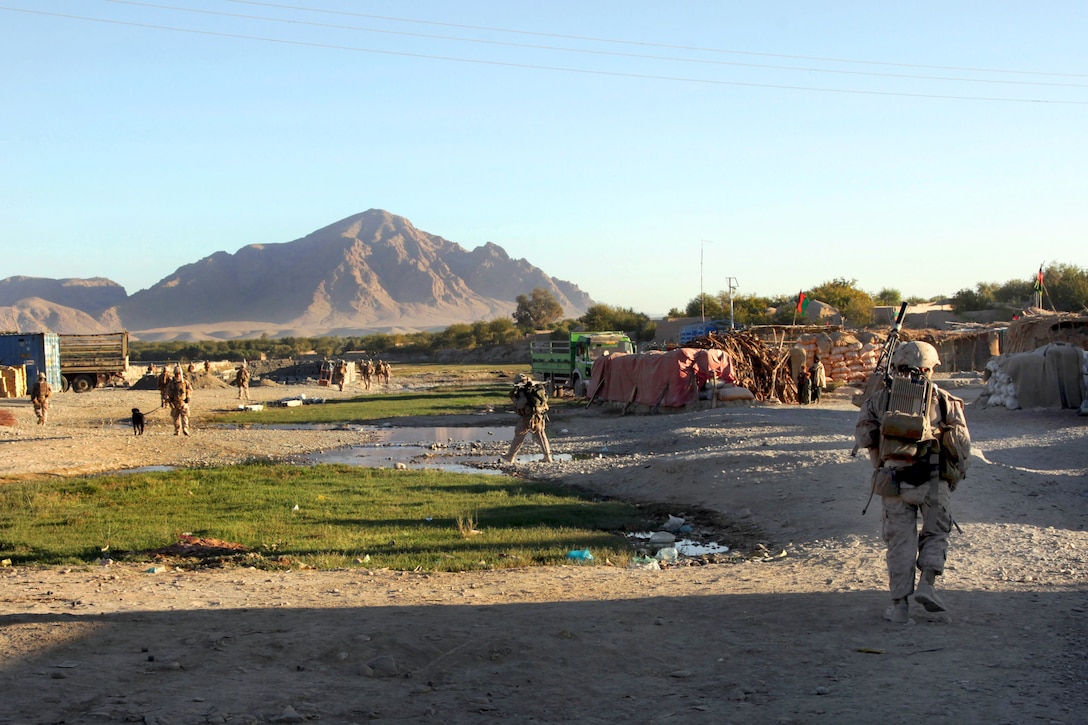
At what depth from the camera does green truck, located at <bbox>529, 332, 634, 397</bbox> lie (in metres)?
40.7

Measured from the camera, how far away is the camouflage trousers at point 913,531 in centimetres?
682

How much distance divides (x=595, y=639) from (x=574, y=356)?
36.2 meters

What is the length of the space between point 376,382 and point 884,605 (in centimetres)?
5899

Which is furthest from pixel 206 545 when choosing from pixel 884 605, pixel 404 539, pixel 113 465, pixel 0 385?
pixel 0 385

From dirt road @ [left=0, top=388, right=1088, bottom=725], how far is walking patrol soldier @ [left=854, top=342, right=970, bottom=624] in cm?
30

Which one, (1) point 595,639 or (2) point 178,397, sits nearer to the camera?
(1) point 595,639

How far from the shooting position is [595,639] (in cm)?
657

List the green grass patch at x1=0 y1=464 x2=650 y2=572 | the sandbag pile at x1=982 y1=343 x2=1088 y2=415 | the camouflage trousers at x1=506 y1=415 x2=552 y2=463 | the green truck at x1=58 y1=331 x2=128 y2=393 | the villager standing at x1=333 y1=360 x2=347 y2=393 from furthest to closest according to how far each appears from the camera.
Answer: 1. the villager standing at x1=333 y1=360 x2=347 y2=393
2. the green truck at x1=58 y1=331 x2=128 y2=393
3. the sandbag pile at x1=982 y1=343 x2=1088 y2=415
4. the camouflage trousers at x1=506 y1=415 x2=552 y2=463
5. the green grass patch at x1=0 y1=464 x2=650 y2=572

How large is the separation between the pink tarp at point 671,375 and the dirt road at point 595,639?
756 inches

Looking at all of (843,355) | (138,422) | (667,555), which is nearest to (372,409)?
(138,422)

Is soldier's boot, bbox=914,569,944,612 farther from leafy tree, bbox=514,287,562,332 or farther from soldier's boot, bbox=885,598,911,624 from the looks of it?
leafy tree, bbox=514,287,562,332

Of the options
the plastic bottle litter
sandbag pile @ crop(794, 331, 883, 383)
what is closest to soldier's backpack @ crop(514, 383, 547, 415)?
the plastic bottle litter

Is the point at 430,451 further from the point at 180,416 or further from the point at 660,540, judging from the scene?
the point at 660,540

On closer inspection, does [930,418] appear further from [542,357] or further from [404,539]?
[542,357]
